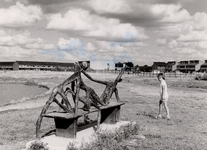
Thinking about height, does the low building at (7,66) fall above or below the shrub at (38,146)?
above

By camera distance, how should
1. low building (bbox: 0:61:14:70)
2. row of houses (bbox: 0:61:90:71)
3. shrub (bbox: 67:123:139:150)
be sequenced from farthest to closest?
1. low building (bbox: 0:61:14:70)
2. row of houses (bbox: 0:61:90:71)
3. shrub (bbox: 67:123:139:150)

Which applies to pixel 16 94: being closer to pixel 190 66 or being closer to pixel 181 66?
pixel 190 66

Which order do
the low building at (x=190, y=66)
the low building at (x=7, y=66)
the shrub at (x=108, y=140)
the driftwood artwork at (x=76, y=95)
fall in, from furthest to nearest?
the low building at (x=7, y=66)
the low building at (x=190, y=66)
the driftwood artwork at (x=76, y=95)
the shrub at (x=108, y=140)

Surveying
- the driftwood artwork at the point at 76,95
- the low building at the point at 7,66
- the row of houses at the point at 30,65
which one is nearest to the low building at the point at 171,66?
the row of houses at the point at 30,65

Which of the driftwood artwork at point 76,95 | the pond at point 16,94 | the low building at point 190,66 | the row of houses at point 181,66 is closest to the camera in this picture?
the driftwood artwork at point 76,95

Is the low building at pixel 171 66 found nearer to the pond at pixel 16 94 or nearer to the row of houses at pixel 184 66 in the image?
the row of houses at pixel 184 66

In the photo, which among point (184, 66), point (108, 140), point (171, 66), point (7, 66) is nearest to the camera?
point (108, 140)

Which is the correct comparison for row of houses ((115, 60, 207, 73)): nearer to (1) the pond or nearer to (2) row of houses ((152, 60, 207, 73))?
(2) row of houses ((152, 60, 207, 73))

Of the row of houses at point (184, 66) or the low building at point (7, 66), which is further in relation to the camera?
the low building at point (7, 66)

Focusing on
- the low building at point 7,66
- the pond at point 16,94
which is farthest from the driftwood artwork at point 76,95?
the low building at point 7,66

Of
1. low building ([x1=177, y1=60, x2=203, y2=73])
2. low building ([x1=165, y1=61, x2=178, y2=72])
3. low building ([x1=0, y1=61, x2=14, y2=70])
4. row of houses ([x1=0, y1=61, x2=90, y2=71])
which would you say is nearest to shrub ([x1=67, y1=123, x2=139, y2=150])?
low building ([x1=177, y1=60, x2=203, y2=73])

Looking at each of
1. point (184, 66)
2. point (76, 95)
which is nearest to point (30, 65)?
point (184, 66)

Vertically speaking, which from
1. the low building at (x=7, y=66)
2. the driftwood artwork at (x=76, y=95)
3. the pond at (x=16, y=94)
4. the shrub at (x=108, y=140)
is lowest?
the pond at (x=16, y=94)

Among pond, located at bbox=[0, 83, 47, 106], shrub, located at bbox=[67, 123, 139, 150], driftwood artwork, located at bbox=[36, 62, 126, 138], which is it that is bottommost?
pond, located at bbox=[0, 83, 47, 106]
